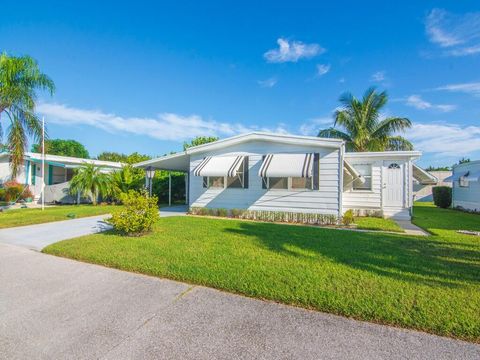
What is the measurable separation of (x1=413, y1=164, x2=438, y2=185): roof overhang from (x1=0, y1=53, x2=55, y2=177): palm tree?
2138cm

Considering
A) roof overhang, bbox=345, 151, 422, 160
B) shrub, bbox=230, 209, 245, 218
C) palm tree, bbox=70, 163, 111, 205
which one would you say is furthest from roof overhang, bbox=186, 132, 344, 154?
palm tree, bbox=70, 163, 111, 205

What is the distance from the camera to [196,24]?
14.3 m

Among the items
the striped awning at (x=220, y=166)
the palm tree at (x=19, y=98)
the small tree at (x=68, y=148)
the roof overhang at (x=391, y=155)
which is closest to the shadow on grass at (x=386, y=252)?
the striped awning at (x=220, y=166)

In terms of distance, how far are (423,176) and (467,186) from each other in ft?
15.7

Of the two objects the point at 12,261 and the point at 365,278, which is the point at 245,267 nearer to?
the point at 365,278

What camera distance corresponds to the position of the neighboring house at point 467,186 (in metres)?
16.2

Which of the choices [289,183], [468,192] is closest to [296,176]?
[289,183]

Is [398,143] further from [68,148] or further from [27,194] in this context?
[68,148]

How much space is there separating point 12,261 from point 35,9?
39.3 ft

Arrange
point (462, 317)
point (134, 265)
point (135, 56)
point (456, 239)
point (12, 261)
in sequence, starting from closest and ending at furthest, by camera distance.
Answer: point (462, 317) < point (134, 265) < point (12, 261) < point (456, 239) < point (135, 56)

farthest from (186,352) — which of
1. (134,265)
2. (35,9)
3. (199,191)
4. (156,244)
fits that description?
(35,9)

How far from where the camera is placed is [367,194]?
46.5ft

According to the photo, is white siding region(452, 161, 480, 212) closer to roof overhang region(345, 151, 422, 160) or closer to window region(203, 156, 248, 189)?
roof overhang region(345, 151, 422, 160)

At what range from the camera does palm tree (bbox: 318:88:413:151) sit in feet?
→ 67.0
